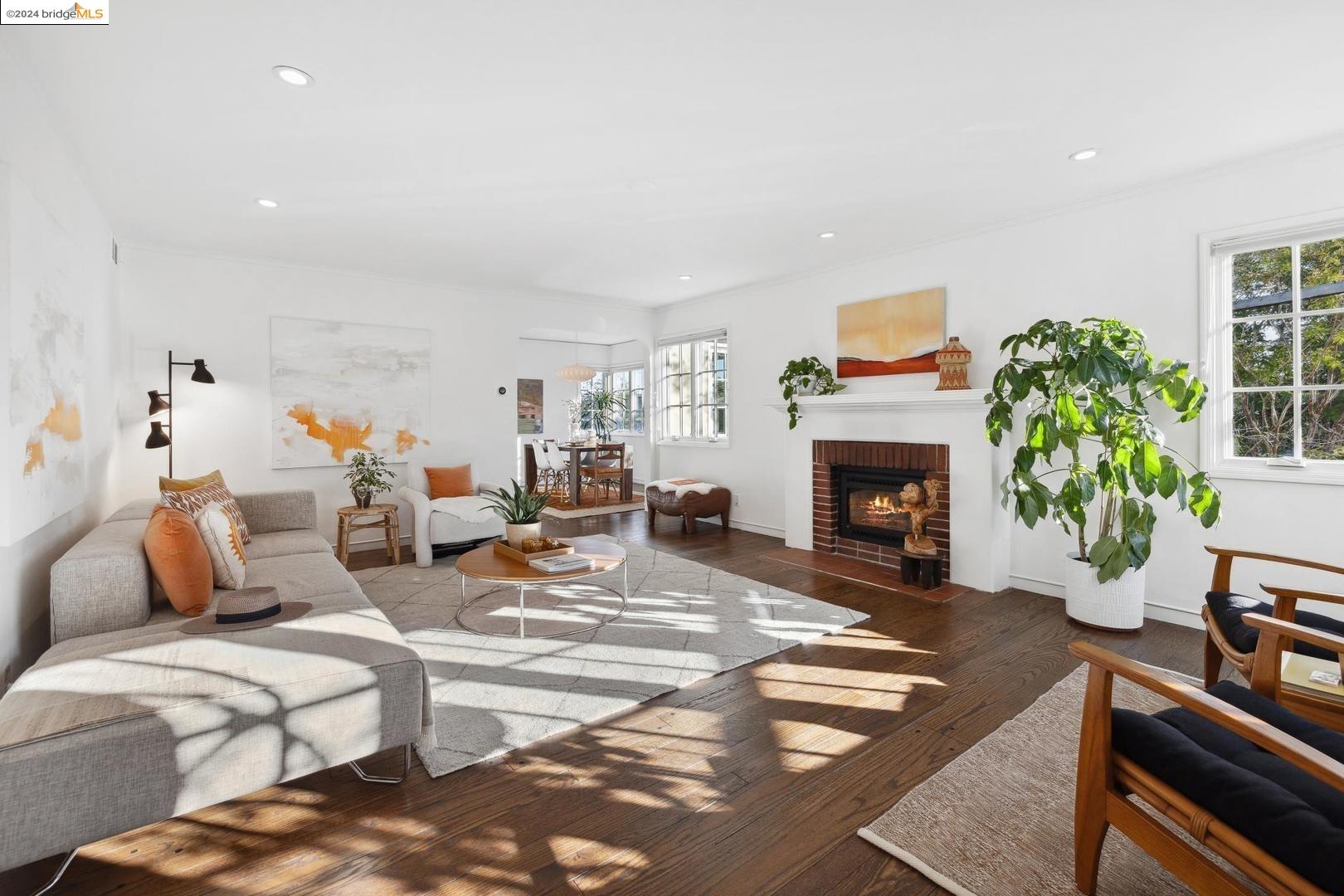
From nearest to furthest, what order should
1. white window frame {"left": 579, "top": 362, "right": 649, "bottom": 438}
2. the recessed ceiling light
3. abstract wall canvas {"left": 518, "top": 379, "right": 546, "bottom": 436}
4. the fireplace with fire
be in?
the recessed ceiling light
the fireplace with fire
abstract wall canvas {"left": 518, "top": 379, "right": 546, "bottom": 436}
white window frame {"left": 579, "top": 362, "right": 649, "bottom": 438}

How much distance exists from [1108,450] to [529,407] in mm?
9019

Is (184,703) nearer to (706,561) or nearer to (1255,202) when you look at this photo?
(706,561)

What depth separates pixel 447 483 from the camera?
5598 mm

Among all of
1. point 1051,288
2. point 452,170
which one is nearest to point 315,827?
point 452,170

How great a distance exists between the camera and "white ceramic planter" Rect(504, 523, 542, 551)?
3732 mm

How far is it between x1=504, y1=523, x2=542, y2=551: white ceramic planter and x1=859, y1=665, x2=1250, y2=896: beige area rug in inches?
96.9

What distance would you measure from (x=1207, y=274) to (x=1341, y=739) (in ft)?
9.63

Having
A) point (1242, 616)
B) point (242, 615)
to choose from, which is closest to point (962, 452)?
point (1242, 616)

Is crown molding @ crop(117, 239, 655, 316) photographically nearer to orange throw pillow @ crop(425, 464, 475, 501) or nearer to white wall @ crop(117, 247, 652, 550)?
white wall @ crop(117, 247, 652, 550)

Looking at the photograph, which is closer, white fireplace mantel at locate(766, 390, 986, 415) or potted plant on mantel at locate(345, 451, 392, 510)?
white fireplace mantel at locate(766, 390, 986, 415)

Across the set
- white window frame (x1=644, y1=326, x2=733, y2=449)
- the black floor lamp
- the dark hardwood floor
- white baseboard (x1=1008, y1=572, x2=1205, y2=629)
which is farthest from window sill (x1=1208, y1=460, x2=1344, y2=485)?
the black floor lamp

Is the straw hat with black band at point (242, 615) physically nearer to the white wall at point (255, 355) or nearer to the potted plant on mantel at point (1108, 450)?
the white wall at point (255, 355)

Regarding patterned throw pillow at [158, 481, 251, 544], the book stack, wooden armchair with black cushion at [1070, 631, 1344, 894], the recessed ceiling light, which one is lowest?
wooden armchair with black cushion at [1070, 631, 1344, 894]

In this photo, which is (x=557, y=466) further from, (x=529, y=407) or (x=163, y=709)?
(x=163, y=709)
